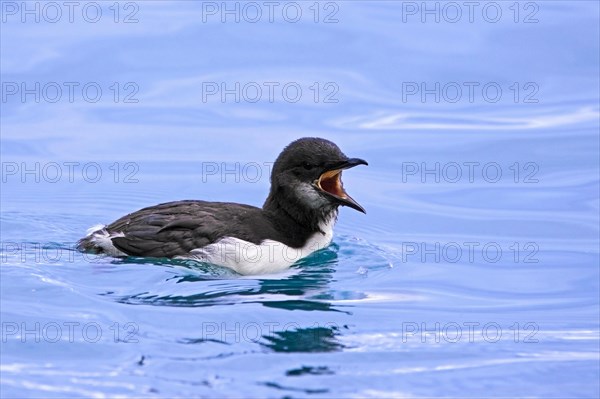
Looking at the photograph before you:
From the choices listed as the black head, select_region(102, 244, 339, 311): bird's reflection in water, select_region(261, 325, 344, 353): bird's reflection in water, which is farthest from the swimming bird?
select_region(261, 325, 344, 353): bird's reflection in water

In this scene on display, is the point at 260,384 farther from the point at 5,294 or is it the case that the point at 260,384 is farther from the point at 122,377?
the point at 5,294

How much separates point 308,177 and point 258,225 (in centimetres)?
67

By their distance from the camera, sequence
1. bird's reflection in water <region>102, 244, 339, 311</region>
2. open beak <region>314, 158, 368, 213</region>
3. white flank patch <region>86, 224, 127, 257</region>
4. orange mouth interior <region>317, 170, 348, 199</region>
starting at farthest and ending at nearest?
orange mouth interior <region>317, 170, 348, 199</region>
open beak <region>314, 158, 368, 213</region>
white flank patch <region>86, 224, 127, 257</region>
bird's reflection in water <region>102, 244, 339, 311</region>

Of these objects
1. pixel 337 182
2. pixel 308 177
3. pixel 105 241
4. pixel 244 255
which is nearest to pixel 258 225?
pixel 244 255

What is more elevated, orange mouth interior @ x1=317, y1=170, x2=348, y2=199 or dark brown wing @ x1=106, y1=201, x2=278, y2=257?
orange mouth interior @ x1=317, y1=170, x2=348, y2=199

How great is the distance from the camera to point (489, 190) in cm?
1608

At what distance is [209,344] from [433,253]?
397 cm

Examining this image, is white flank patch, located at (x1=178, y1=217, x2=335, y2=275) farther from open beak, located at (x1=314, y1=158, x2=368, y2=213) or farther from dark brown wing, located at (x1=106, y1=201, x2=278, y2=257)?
open beak, located at (x1=314, y1=158, x2=368, y2=213)

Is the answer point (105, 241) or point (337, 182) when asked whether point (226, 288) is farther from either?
point (337, 182)

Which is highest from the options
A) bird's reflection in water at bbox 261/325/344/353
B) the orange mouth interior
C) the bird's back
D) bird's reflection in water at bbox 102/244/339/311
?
the orange mouth interior

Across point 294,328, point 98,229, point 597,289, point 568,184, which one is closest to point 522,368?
point 294,328

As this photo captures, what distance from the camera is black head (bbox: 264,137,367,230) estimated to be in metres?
13.1

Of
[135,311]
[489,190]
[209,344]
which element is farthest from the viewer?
[489,190]

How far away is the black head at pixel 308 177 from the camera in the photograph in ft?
43.0
